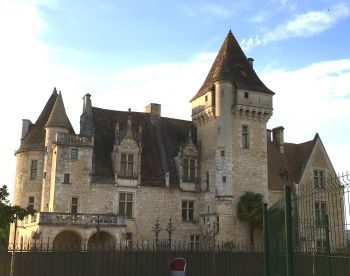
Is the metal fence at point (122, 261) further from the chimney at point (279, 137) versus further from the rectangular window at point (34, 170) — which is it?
the chimney at point (279, 137)

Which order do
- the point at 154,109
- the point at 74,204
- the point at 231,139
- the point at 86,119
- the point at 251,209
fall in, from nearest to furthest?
1. the point at 74,204
2. the point at 251,209
3. the point at 86,119
4. the point at 231,139
5. the point at 154,109

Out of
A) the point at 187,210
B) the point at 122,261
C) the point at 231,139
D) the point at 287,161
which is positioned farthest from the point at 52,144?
the point at 287,161

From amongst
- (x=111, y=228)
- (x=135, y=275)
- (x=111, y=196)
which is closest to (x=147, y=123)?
(x=111, y=196)

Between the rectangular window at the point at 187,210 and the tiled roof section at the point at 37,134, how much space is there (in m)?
9.40

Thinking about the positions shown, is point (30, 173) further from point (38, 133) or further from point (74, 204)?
point (74, 204)

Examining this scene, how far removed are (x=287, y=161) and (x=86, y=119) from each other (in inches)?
570

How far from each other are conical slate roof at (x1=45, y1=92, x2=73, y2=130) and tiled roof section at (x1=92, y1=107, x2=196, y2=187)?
1955 millimetres

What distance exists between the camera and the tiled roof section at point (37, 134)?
93.0ft

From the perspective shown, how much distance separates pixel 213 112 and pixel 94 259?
18085 millimetres

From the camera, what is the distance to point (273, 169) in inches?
1259

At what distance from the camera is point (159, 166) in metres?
29.2

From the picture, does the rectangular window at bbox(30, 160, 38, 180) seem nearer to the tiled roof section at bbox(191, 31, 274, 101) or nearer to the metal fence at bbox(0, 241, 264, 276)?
the tiled roof section at bbox(191, 31, 274, 101)

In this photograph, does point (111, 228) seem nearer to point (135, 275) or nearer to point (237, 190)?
point (237, 190)

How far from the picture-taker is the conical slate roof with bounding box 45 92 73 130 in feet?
90.7
